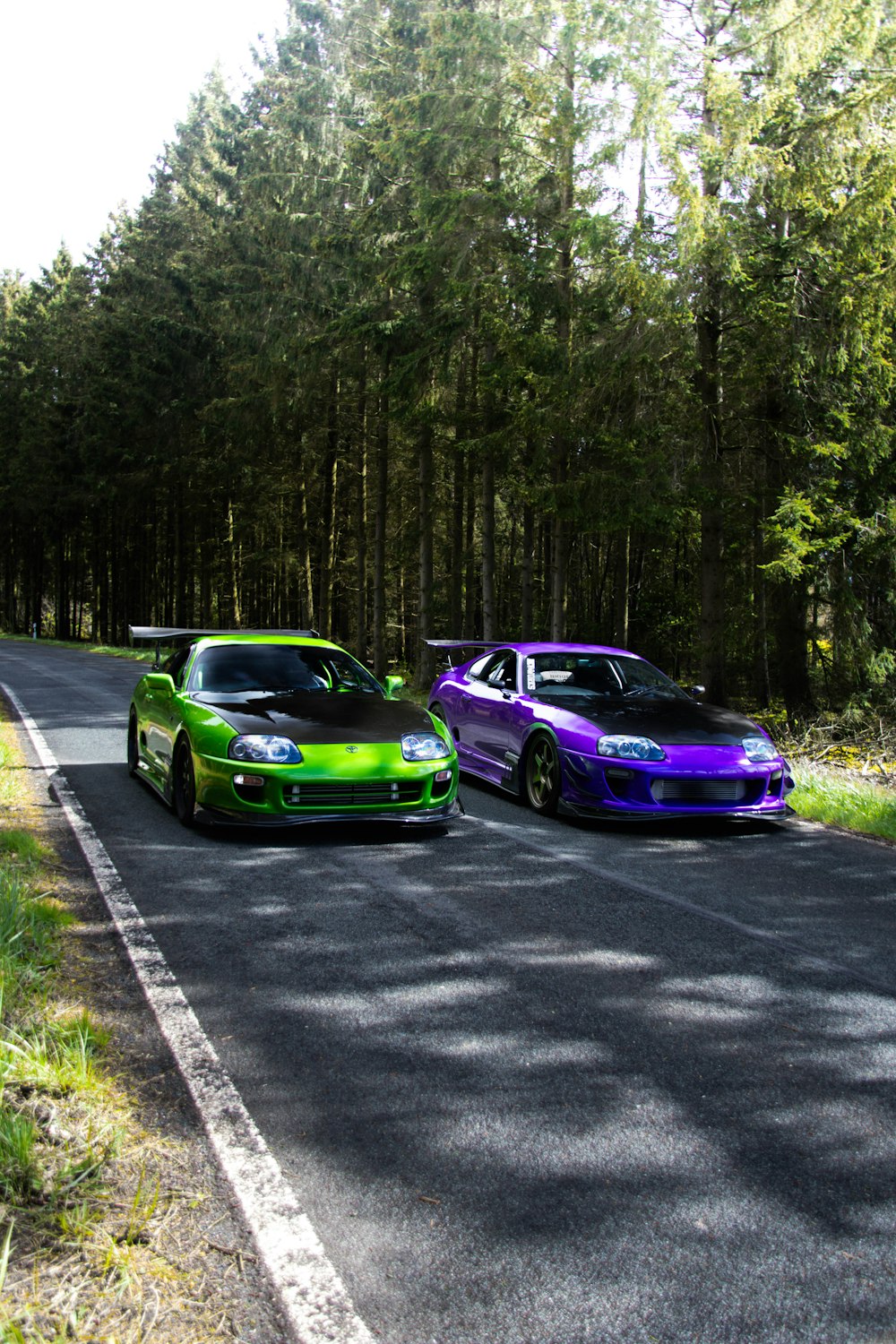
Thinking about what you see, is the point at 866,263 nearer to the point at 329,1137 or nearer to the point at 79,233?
the point at 329,1137

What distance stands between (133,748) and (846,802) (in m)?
6.43

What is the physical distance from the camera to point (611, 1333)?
7.44ft

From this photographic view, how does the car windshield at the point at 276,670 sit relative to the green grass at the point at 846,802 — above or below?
above

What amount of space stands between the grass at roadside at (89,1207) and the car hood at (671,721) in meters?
5.07

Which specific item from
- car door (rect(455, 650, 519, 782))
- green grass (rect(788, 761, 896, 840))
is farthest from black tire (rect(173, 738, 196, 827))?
green grass (rect(788, 761, 896, 840))

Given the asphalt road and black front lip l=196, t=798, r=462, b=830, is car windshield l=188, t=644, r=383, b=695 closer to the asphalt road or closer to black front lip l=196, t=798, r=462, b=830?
black front lip l=196, t=798, r=462, b=830

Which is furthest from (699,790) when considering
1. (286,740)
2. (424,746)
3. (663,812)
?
(286,740)

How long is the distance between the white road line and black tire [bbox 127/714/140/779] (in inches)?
191

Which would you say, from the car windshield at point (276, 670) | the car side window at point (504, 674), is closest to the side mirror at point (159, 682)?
the car windshield at point (276, 670)

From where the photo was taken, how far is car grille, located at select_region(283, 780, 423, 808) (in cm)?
691

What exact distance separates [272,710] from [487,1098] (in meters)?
4.55

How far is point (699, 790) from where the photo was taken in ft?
25.6

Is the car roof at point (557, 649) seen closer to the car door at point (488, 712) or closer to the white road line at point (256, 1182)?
the car door at point (488, 712)

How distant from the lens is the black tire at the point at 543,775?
27.1 ft
